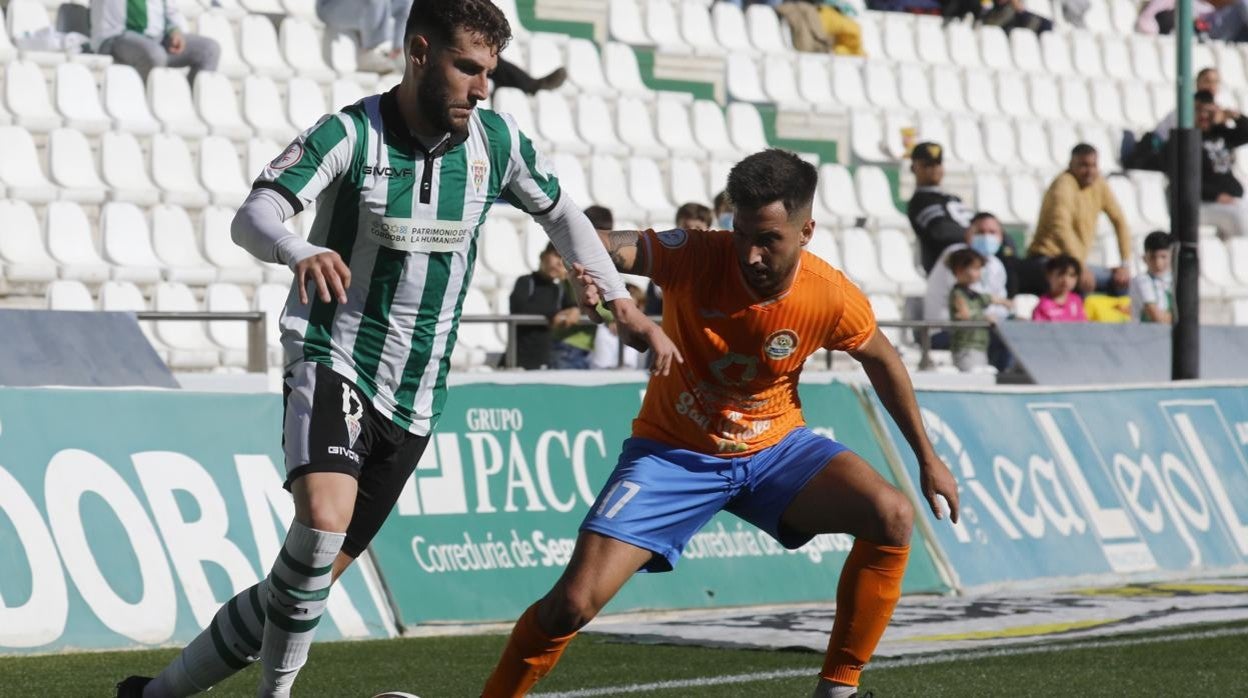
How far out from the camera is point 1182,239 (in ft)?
46.9

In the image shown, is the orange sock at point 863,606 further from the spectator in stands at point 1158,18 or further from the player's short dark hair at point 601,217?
the spectator in stands at point 1158,18

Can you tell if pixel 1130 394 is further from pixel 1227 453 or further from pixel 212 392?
pixel 212 392

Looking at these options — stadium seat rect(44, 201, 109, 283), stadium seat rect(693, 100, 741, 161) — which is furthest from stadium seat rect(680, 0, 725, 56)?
stadium seat rect(44, 201, 109, 283)

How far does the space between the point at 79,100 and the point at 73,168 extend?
0.71 m

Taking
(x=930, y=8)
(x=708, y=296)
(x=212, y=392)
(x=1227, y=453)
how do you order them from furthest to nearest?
1. (x=930, y=8)
2. (x=1227, y=453)
3. (x=212, y=392)
4. (x=708, y=296)

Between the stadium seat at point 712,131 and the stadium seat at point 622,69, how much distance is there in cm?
49

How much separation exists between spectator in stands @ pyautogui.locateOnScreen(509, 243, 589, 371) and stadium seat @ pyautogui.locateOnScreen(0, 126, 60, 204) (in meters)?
3.49

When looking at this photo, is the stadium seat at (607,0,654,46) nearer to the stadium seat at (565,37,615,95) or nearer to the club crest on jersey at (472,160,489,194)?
the stadium seat at (565,37,615,95)

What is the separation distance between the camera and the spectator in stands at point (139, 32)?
1527 cm

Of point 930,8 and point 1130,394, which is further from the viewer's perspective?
point 930,8

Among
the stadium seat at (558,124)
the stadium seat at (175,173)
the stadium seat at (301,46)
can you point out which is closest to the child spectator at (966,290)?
the stadium seat at (558,124)

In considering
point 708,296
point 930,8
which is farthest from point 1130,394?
point 930,8

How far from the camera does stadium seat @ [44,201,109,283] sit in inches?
535

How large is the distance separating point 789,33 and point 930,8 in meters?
2.63
